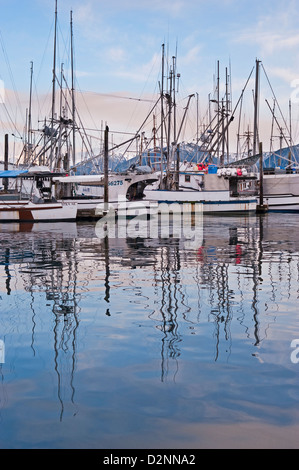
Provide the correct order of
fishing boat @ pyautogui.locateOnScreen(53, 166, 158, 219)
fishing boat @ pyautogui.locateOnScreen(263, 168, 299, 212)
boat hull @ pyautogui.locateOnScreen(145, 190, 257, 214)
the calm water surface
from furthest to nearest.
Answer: fishing boat @ pyautogui.locateOnScreen(263, 168, 299, 212)
boat hull @ pyautogui.locateOnScreen(145, 190, 257, 214)
fishing boat @ pyautogui.locateOnScreen(53, 166, 158, 219)
the calm water surface

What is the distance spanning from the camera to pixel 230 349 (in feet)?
22.7

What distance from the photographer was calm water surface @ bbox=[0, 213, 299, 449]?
459 cm

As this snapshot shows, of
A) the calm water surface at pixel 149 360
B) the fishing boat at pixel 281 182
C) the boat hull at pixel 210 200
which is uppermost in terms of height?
the fishing boat at pixel 281 182

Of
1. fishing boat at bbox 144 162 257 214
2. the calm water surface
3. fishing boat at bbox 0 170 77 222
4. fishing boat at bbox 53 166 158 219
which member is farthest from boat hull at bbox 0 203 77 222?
the calm water surface

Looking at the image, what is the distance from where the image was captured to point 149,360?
21.2 feet

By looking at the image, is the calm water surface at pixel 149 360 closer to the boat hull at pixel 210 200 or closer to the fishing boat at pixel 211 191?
the boat hull at pixel 210 200

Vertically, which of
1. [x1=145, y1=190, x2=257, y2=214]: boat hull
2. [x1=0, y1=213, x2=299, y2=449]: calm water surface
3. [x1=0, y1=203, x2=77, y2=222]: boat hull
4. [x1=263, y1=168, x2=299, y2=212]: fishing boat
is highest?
[x1=263, y1=168, x2=299, y2=212]: fishing boat

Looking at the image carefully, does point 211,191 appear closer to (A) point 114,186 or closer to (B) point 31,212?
(A) point 114,186

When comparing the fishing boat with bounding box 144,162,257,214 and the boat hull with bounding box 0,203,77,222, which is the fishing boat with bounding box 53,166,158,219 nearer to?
the fishing boat with bounding box 144,162,257,214

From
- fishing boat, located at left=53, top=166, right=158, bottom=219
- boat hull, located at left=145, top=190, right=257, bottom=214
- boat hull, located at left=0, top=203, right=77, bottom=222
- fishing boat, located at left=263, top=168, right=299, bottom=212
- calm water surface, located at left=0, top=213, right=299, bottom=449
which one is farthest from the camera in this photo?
fishing boat, located at left=263, top=168, right=299, bottom=212

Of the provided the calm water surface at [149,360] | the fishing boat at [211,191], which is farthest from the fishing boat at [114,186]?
the calm water surface at [149,360]

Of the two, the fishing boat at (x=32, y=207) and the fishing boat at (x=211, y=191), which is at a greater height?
the fishing boat at (x=211, y=191)

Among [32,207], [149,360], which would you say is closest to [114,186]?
[32,207]

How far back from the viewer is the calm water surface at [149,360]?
15.0 ft
